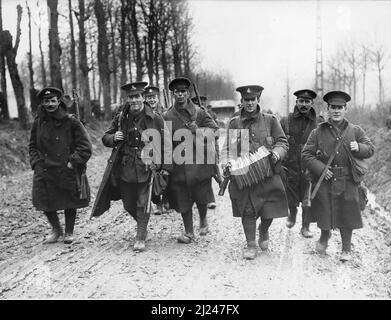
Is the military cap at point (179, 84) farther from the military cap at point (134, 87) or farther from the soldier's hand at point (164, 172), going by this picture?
the soldier's hand at point (164, 172)

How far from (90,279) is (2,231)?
3.10 meters

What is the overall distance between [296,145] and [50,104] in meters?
3.65

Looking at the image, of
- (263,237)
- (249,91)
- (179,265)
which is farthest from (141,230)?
(249,91)

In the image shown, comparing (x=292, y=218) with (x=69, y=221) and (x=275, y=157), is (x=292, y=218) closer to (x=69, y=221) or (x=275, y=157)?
(x=275, y=157)

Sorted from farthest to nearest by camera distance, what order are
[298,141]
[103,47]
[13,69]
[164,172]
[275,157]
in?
[103,47], [13,69], [298,141], [164,172], [275,157]

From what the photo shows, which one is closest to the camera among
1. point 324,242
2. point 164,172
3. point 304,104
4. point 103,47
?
point 324,242

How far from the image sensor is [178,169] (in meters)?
6.79

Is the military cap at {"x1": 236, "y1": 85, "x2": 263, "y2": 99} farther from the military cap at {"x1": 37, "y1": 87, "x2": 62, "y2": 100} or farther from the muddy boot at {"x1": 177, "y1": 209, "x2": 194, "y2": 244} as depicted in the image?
the military cap at {"x1": 37, "y1": 87, "x2": 62, "y2": 100}

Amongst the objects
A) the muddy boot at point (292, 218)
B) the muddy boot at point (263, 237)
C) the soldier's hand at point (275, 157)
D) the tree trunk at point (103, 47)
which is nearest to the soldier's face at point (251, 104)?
the soldier's hand at point (275, 157)

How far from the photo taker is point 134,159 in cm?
651

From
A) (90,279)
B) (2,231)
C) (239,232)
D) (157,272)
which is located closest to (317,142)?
(239,232)

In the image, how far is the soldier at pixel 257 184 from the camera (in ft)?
20.3

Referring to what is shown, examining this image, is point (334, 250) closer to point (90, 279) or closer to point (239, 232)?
point (239, 232)
